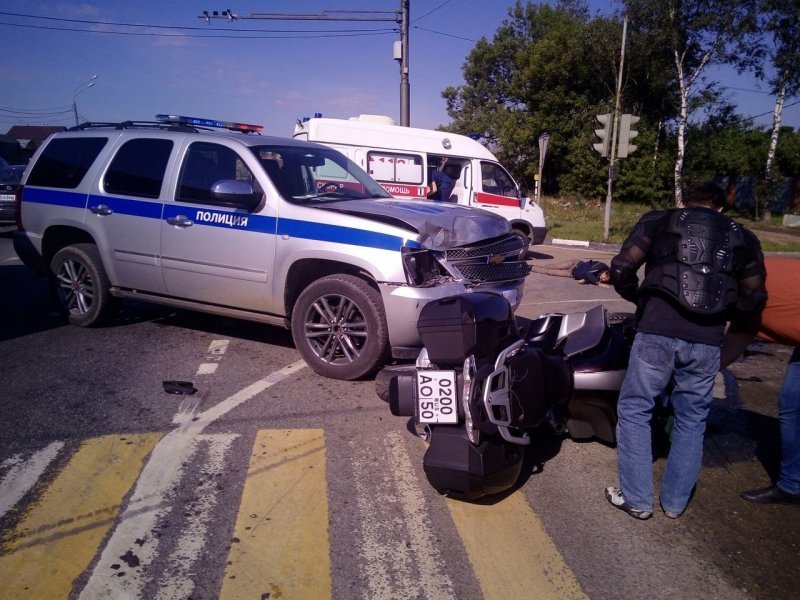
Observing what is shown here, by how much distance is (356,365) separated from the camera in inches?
204

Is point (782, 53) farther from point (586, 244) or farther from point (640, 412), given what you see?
point (640, 412)

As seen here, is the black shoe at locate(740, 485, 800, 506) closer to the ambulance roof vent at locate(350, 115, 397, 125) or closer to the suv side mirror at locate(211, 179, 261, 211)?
the suv side mirror at locate(211, 179, 261, 211)

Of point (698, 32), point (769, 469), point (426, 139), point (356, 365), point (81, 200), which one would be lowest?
point (769, 469)

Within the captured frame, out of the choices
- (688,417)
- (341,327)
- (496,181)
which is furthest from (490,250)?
(496,181)

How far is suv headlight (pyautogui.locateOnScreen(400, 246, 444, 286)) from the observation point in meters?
4.84

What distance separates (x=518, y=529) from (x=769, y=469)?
6.40ft

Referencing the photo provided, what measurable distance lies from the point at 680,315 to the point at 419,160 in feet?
33.3

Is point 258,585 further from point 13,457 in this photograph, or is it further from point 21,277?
point 21,277

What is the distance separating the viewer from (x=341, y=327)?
5.21 metres

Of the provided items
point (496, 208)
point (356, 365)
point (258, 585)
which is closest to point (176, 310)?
point (356, 365)

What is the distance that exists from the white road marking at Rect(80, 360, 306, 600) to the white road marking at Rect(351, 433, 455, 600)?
3.44 ft

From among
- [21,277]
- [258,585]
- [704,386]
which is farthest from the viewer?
[21,277]

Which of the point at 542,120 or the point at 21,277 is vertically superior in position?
the point at 542,120

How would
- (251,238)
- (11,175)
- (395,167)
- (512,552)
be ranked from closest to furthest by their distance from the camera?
(512,552)
(251,238)
(395,167)
(11,175)
